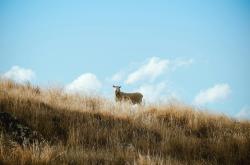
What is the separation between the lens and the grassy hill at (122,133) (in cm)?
702

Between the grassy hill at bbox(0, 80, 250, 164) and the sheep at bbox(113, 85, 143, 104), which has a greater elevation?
the sheep at bbox(113, 85, 143, 104)

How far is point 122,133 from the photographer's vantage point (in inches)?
377

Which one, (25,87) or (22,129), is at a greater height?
(25,87)

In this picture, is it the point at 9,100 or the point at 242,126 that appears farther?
the point at 242,126

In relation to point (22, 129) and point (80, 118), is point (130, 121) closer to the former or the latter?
point (80, 118)

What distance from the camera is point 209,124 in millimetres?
11484

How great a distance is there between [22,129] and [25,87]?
272 inches

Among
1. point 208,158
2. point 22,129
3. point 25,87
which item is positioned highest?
point 25,87

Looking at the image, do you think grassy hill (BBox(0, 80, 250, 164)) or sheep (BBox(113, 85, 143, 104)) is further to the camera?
sheep (BBox(113, 85, 143, 104))

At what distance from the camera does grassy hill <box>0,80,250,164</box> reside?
276 inches

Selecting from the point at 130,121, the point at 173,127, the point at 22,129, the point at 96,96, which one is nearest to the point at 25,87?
the point at 96,96

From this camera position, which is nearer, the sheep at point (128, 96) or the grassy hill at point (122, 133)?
the grassy hill at point (122, 133)

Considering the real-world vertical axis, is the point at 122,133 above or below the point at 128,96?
below

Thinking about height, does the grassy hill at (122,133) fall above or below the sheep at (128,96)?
below
